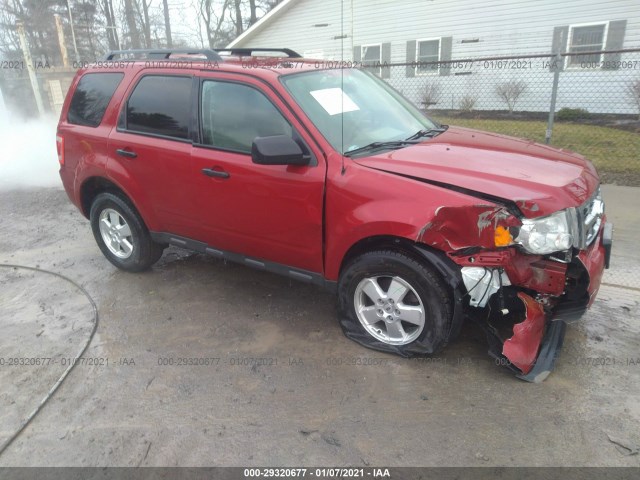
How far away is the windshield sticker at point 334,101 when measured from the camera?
3.46 m

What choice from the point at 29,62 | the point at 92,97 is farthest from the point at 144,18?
the point at 92,97

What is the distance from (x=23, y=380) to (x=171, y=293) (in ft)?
4.51

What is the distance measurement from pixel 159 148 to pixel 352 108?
5.23 ft

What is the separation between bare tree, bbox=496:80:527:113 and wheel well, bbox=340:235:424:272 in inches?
494

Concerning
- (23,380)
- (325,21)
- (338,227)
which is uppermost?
(325,21)

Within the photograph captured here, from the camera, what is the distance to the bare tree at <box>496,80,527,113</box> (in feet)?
45.3

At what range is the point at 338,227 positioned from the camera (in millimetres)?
3160

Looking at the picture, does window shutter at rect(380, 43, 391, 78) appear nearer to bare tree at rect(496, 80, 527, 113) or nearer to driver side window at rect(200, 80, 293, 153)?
bare tree at rect(496, 80, 527, 113)

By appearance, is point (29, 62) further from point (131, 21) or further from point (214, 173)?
point (131, 21)

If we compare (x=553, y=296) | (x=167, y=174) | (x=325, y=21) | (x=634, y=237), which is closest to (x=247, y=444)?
(x=553, y=296)

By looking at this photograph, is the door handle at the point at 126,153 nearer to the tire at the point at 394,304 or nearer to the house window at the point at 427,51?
the tire at the point at 394,304

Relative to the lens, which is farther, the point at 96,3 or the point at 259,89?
the point at 96,3

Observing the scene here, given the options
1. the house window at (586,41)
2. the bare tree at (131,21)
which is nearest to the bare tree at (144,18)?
the bare tree at (131,21)

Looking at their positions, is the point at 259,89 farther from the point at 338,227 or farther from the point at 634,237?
the point at 634,237
